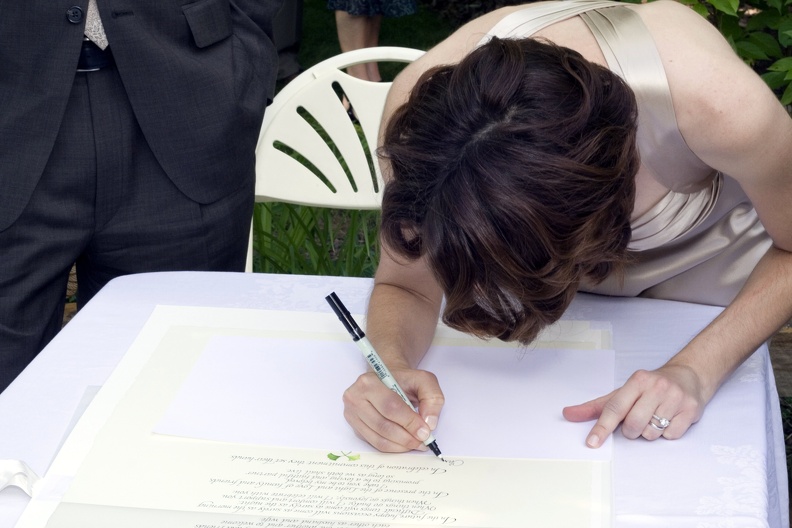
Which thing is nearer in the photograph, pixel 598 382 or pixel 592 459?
pixel 592 459

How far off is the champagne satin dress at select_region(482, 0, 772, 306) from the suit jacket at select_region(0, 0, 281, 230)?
782mm

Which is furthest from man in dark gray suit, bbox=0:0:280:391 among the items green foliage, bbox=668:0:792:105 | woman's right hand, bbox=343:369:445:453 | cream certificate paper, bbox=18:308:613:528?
green foliage, bbox=668:0:792:105

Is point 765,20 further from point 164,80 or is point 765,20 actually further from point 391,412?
point 391,412

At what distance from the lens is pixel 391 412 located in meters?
1.38

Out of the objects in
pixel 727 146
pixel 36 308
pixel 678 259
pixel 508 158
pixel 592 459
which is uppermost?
pixel 508 158

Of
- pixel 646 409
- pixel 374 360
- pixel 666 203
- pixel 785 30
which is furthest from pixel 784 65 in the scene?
pixel 374 360

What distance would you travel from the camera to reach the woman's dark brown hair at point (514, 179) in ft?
4.36

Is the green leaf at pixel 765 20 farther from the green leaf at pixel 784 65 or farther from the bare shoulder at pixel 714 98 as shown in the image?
the bare shoulder at pixel 714 98

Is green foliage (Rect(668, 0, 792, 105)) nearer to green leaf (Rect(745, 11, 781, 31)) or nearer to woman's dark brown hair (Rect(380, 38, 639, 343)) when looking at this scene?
green leaf (Rect(745, 11, 781, 31))

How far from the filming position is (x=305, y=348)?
167cm

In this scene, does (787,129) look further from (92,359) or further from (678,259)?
(92,359)

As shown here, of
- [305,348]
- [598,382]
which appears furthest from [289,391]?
[598,382]

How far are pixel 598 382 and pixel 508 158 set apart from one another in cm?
41

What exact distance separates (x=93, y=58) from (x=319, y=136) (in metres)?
0.74
